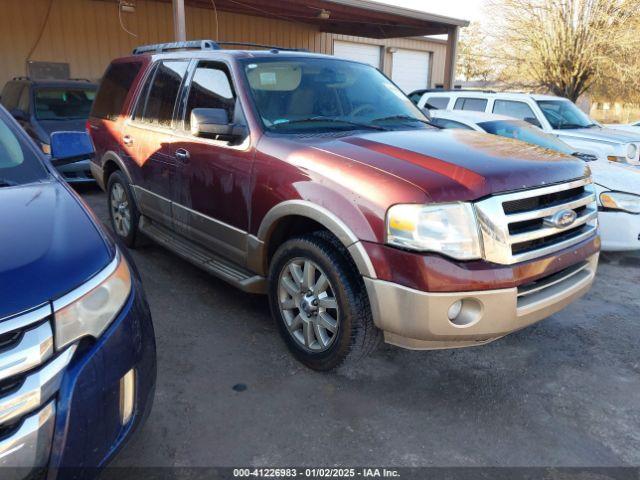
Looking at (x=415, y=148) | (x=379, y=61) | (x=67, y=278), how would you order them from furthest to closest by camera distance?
(x=379, y=61) < (x=415, y=148) < (x=67, y=278)

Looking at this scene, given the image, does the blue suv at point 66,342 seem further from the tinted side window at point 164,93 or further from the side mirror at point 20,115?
the side mirror at point 20,115

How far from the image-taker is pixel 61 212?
2.07 m

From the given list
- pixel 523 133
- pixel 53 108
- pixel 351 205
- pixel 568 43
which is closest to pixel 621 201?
pixel 523 133

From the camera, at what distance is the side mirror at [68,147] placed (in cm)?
307

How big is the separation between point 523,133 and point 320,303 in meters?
4.68

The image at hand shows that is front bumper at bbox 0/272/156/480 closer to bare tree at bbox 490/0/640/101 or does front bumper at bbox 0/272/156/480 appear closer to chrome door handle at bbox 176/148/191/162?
chrome door handle at bbox 176/148/191/162

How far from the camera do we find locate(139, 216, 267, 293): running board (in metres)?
3.40

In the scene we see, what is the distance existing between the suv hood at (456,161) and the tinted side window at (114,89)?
8.84 feet

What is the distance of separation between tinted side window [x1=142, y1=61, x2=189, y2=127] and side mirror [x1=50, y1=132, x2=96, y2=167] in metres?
1.00

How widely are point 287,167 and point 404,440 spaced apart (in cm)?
161

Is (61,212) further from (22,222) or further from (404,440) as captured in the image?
(404,440)

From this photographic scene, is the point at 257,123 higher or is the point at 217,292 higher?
the point at 257,123

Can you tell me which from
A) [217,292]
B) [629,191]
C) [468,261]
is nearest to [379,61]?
[629,191]

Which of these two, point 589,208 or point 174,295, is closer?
point 589,208
